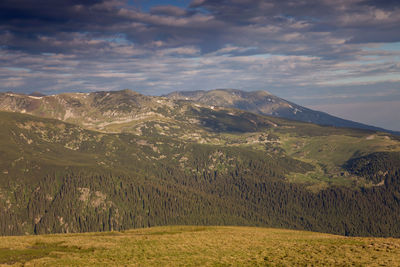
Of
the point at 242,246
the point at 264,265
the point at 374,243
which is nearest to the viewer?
the point at 264,265

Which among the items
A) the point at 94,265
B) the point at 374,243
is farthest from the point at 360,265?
the point at 94,265

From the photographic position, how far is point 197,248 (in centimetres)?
7656

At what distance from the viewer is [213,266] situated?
60.2 m

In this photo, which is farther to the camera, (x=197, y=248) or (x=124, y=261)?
(x=197, y=248)

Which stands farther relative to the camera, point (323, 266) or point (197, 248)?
point (197, 248)

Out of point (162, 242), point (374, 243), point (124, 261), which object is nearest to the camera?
point (124, 261)

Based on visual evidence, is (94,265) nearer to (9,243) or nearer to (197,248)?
(197,248)

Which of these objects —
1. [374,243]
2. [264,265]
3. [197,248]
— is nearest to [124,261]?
[197,248]

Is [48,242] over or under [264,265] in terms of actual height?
under

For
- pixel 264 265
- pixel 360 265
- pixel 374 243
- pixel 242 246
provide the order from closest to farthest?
pixel 360 265 < pixel 264 265 < pixel 374 243 < pixel 242 246

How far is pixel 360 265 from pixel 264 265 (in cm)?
1796

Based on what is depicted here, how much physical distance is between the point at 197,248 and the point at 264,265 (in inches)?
868

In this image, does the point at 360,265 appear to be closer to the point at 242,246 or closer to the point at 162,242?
→ the point at 242,246

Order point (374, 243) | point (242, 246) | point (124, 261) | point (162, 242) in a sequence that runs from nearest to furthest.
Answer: point (124, 261), point (374, 243), point (242, 246), point (162, 242)
